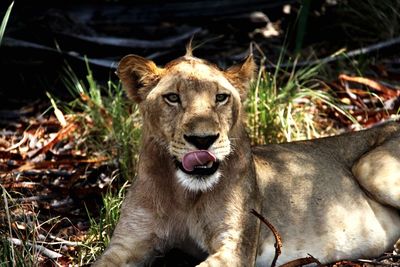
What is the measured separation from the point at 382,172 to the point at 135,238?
146 cm

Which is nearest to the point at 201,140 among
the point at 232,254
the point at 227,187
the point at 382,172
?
the point at 227,187

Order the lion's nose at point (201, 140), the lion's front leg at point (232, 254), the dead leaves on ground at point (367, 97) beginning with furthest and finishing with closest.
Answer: the dead leaves on ground at point (367, 97), the lion's front leg at point (232, 254), the lion's nose at point (201, 140)

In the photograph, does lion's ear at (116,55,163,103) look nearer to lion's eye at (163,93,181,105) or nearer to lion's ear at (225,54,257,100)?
lion's eye at (163,93,181,105)

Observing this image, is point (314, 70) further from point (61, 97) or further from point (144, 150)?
point (144, 150)

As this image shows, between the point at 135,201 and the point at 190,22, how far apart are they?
4.18 metres

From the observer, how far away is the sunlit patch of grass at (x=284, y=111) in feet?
20.4

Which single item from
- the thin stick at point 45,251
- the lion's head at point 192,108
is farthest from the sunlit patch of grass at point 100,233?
the lion's head at point 192,108

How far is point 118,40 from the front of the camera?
299 inches

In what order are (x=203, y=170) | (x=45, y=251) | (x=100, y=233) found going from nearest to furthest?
1. (x=203, y=170)
2. (x=45, y=251)
3. (x=100, y=233)

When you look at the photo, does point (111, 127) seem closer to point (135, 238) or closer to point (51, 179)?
point (51, 179)

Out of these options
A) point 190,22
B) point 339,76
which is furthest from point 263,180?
point 190,22

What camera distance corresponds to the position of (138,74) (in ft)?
14.8

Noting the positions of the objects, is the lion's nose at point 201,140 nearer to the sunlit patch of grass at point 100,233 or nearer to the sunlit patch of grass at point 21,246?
the sunlit patch of grass at point 21,246

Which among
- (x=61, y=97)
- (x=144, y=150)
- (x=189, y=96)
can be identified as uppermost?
(x=189, y=96)
